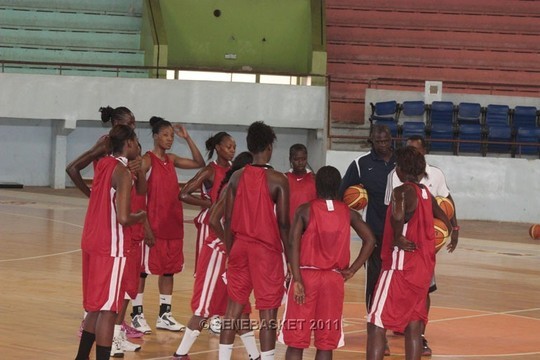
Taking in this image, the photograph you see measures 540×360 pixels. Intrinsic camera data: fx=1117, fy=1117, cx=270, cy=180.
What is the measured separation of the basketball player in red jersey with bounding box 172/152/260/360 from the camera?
25.0 ft

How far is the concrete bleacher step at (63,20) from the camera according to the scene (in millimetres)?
27300

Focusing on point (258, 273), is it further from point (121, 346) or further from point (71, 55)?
point (71, 55)

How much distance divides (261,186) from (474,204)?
657 inches

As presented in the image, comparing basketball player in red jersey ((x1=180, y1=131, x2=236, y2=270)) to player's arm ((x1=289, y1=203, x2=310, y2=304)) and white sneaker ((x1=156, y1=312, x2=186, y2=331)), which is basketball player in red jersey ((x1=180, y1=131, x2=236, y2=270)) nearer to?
white sneaker ((x1=156, y1=312, x2=186, y2=331))

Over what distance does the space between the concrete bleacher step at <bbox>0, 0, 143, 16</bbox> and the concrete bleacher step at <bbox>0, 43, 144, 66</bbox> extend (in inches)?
51.7

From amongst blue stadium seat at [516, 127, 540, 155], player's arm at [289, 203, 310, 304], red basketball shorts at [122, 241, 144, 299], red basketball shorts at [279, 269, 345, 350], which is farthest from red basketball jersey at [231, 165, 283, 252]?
blue stadium seat at [516, 127, 540, 155]

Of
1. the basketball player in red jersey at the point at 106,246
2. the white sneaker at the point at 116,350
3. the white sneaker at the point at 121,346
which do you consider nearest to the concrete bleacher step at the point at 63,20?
the white sneaker at the point at 121,346

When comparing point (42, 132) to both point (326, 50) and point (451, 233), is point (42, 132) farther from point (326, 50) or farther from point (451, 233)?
point (451, 233)

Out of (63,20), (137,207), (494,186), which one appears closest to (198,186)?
(137,207)

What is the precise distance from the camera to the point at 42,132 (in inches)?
1045

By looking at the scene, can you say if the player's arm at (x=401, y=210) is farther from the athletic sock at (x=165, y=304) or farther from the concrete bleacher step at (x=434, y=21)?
the concrete bleacher step at (x=434, y=21)

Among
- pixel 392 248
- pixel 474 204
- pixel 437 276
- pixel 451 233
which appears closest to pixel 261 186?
pixel 392 248

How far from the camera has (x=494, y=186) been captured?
901 inches

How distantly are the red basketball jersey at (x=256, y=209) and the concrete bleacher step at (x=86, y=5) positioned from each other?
849 inches
